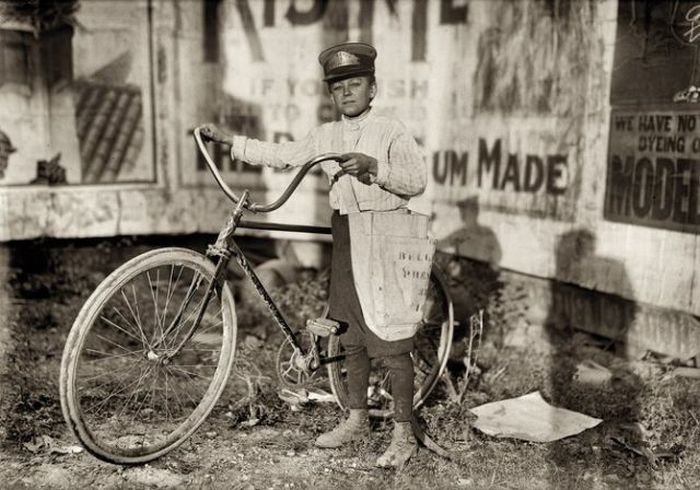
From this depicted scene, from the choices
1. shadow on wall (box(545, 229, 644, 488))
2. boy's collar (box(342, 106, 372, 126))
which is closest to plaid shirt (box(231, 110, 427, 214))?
boy's collar (box(342, 106, 372, 126))

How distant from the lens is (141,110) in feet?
24.5

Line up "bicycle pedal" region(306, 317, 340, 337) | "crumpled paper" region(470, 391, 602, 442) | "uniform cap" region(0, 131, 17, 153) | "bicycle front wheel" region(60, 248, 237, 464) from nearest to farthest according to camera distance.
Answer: "bicycle front wheel" region(60, 248, 237, 464) < "bicycle pedal" region(306, 317, 340, 337) < "crumpled paper" region(470, 391, 602, 442) < "uniform cap" region(0, 131, 17, 153)

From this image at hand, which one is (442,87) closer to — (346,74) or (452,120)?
(452,120)

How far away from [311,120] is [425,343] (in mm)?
3366

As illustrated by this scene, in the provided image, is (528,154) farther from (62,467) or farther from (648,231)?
(62,467)

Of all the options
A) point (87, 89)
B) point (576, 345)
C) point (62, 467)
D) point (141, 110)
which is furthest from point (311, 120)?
point (62, 467)

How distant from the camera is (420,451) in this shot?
13.4ft

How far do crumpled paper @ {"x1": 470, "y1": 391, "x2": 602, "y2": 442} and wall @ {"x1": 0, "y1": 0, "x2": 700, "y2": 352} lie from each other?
123 centimetres

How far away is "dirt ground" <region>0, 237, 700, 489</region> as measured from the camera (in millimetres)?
3732

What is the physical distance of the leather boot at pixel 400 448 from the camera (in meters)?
3.86

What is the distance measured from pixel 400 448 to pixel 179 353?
1.30 meters

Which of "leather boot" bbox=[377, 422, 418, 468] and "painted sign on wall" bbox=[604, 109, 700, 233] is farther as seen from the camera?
"painted sign on wall" bbox=[604, 109, 700, 233]

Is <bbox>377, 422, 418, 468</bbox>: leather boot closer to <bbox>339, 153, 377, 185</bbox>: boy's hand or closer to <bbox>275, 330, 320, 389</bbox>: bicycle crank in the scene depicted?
<bbox>275, 330, 320, 389</bbox>: bicycle crank

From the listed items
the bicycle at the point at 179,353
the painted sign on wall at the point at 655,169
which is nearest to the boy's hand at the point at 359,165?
the bicycle at the point at 179,353
